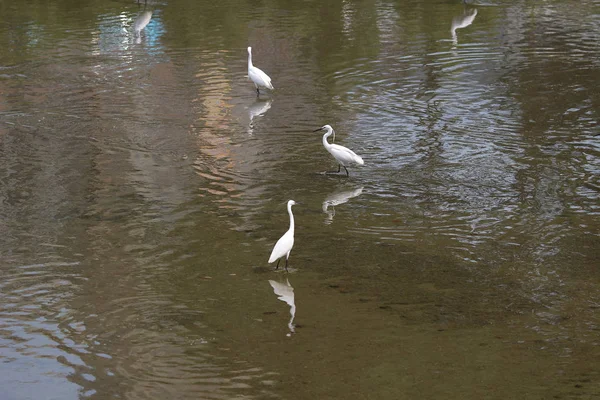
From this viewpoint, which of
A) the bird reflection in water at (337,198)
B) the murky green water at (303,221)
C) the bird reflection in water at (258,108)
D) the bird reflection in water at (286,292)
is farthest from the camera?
the bird reflection in water at (258,108)

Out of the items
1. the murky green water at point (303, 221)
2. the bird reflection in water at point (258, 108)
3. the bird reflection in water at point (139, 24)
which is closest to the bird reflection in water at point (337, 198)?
the murky green water at point (303, 221)

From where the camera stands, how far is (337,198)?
14375 millimetres

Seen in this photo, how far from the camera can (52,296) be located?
1103 centimetres

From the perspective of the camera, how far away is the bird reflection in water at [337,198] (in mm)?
13844

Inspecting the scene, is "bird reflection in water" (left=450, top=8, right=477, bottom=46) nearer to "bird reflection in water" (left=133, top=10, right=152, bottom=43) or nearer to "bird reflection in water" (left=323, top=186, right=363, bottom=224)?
"bird reflection in water" (left=133, top=10, right=152, bottom=43)

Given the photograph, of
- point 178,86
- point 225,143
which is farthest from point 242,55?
point 225,143

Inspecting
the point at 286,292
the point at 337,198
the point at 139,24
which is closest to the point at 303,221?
the point at 337,198

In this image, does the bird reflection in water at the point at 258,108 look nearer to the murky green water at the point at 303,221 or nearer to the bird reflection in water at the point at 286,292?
the murky green water at the point at 303,221

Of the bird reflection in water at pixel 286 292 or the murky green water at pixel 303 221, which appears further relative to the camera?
the bird reflection in water at pixel 286 292

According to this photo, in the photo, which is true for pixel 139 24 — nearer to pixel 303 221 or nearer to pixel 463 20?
pixel 463 20

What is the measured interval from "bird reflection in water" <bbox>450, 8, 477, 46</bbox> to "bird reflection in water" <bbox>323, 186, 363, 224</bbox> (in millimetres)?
12297

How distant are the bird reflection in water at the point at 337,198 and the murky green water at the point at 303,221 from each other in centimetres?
5

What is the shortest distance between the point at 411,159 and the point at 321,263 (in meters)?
4.61

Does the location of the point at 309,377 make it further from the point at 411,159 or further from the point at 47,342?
the point at 411,159
